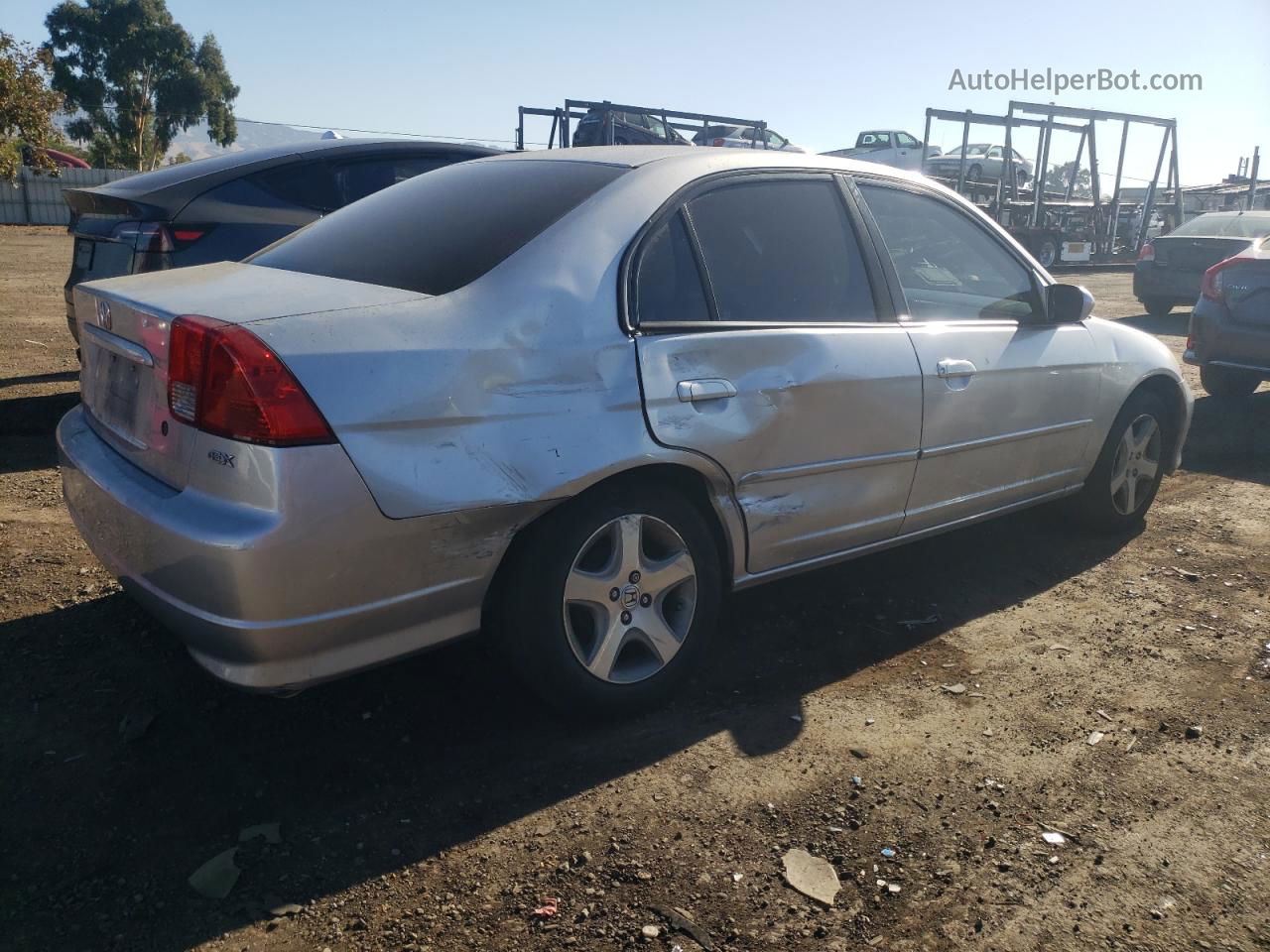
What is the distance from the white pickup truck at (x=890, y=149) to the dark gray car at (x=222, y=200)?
22124 millimetres

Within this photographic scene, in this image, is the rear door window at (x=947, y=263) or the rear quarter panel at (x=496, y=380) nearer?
the rear quarter panel at (x=496, y=380)

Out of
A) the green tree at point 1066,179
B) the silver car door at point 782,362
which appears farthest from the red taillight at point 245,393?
the green tree at point 1066,179

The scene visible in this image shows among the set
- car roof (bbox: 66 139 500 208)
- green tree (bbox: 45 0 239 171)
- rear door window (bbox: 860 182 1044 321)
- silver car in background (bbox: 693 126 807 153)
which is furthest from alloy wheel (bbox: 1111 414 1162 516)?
green tree (bbox: 45 0 239 171)

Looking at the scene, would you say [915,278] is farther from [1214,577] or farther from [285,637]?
[285,637]

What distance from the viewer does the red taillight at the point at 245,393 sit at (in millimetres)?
2475

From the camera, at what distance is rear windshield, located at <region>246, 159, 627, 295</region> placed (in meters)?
3.00

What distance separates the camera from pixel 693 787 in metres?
2.89

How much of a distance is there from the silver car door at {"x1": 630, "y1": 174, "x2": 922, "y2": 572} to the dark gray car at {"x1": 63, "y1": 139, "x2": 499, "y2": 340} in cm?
371

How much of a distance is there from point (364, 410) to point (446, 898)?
1145 millimetres

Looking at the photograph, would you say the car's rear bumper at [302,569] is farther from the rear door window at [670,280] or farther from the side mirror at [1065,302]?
the side mirror at [1065,302]

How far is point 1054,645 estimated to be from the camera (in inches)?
155

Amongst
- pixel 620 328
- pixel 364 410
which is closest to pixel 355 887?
pixel 364 410

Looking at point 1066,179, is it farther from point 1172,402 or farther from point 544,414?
point 544,414

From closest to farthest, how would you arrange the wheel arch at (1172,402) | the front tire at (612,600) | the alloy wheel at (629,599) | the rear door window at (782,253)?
the front tire at (612,600) → the alloy wheel at (629,599) → the rear door window at (782,253) → the wheel arch at (1172,402)
